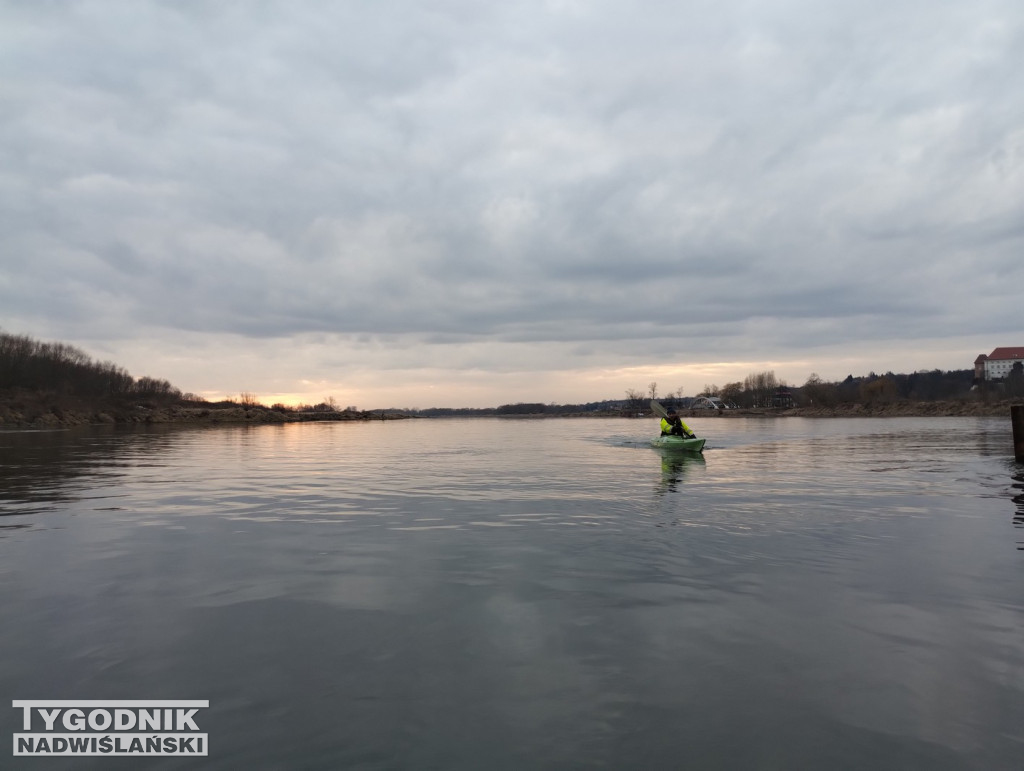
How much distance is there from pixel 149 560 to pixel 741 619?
971 cm

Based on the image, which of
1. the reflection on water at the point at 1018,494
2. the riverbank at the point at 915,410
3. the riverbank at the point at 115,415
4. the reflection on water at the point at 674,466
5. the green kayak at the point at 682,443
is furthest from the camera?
the riverbank at the point at 915,410

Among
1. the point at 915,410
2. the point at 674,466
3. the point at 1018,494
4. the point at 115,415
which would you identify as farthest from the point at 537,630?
the point at 915,410

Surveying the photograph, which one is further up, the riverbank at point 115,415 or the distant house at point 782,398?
the distant house at point 782,398

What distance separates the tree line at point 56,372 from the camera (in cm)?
8788

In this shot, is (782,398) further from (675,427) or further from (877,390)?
(675,427)

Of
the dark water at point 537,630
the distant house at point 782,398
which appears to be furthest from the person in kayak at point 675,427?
the distant house at point 782,398

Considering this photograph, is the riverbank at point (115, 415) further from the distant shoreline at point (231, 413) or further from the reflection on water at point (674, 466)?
the reflection on water at point (674, 466)

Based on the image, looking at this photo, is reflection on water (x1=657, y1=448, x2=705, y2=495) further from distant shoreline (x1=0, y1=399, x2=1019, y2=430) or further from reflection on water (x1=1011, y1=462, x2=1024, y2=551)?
distant shoreline (x1=0, y1=399, x2=1019, y2=430)

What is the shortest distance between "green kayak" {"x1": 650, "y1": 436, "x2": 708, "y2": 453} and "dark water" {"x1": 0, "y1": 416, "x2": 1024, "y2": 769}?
1676cm

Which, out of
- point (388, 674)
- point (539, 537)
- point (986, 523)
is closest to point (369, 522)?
→ point (539, 537)

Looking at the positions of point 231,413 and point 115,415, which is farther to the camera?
point 231,413

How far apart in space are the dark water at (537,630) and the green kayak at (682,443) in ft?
55.0

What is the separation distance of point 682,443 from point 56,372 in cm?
10467

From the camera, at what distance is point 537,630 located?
716 centimetres
